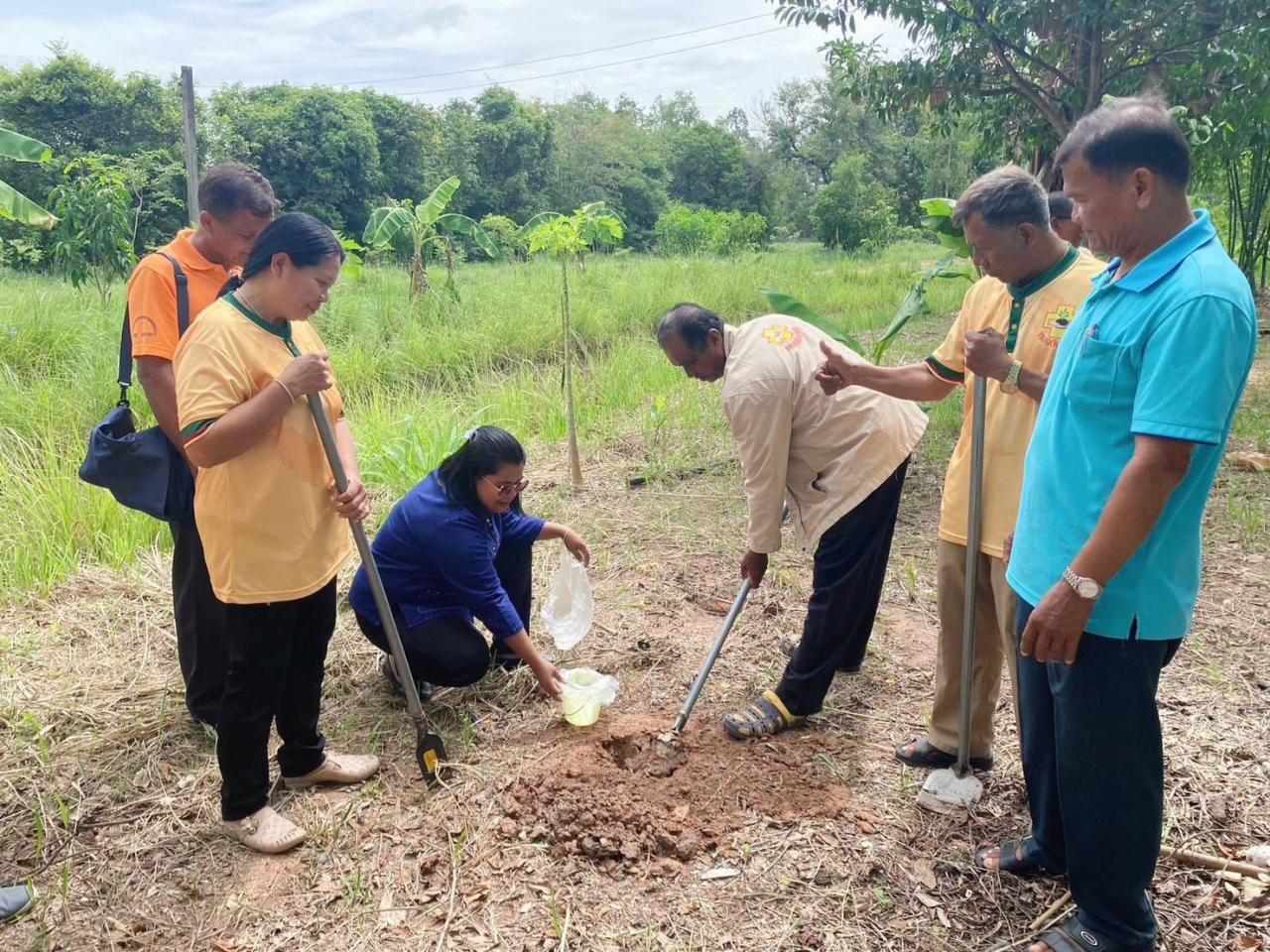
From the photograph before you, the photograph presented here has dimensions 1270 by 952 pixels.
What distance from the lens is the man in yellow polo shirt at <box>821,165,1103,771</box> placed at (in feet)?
6.44

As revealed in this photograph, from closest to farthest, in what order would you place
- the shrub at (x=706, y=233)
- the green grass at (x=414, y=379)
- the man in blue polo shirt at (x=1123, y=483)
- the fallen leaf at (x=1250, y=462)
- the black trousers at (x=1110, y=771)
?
the man in blue polo shirt at (x=1123, y=483) < the black trousers at (x=1110, y=771) < the green grass at (x=414, y=379) < the fallen leaf at (x=1250, y=462) < the shrub at (x=706, y=233)

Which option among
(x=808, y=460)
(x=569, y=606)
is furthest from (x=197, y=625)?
(x=808, y=460)

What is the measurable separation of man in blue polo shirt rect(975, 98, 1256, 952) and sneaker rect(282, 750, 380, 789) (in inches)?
72.7

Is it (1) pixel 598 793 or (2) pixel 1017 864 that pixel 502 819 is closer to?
(1) pixel 598 793

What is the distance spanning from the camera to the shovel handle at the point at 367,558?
2.10 metres

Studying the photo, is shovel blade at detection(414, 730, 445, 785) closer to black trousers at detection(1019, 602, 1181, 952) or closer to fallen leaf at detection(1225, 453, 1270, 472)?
black trousers at detection(1019, 602, 1181, 952)

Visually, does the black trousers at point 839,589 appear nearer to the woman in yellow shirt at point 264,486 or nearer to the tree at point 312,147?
the woman in yellow shirt at point 264,486

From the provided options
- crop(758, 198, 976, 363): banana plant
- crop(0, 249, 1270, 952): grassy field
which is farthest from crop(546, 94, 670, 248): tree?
crop(0, 249, 1270, 952): grassy field

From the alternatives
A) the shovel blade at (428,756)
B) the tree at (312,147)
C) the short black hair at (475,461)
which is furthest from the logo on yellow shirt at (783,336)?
the tree at (312,147)

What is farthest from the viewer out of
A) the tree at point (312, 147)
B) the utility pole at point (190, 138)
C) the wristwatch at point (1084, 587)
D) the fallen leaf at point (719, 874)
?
the tree at point (312, 147)

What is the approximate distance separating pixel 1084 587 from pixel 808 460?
1.19 m

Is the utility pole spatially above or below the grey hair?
above

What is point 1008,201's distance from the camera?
194 cm

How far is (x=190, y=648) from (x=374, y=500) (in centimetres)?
198
